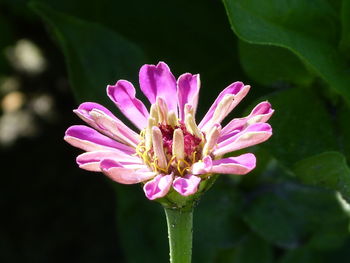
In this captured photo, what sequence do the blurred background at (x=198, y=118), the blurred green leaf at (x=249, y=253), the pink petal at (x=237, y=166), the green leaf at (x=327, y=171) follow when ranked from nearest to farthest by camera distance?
the pink petal at (x=237, y=166) → the green leaf at (x=327, y=171) → the blurred background at (x=198, y=118) → the blurred green leaf at (x=249, y=253)

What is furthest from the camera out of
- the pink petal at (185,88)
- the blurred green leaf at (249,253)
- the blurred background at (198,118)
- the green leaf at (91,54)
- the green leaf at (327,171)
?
the blurred green leaf at (249,253)

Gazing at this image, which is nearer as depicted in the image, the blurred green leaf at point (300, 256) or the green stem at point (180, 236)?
the green stem at point (180, 236)

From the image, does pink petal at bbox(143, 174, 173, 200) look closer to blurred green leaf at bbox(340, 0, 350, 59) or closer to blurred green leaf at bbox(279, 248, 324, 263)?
blurred green leaf at bbox(340, 0, 350, 59)

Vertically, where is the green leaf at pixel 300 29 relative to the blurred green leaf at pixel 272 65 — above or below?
above

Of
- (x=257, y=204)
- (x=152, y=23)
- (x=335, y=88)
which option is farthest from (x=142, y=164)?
(x=152, y=23)

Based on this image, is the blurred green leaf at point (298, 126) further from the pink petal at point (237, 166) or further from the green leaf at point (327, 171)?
the pink petal at point (237, 166)

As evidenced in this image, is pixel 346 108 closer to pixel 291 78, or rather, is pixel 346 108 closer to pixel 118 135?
pixel 291 78

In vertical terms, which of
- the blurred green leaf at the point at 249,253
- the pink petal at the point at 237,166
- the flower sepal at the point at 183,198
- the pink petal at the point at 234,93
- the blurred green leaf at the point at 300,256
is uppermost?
the pink petal at the point at 234,93

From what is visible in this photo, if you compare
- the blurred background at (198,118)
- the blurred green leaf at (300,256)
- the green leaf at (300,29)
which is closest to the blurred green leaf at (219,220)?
the blurred background at (198,118)
